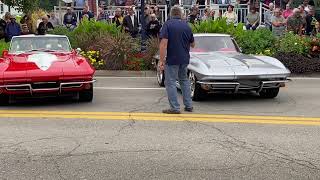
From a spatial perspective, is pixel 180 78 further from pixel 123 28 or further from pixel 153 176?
pixel 123 28

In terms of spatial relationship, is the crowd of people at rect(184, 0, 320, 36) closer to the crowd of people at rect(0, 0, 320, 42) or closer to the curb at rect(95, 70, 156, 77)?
the crowd of people at rect(0, 0, 320, 42)

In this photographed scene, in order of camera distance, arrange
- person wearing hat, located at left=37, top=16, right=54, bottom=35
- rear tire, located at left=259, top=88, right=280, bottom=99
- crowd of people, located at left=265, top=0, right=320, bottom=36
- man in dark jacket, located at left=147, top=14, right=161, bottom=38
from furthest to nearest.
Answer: crowd of people, located at left=265, top=0, right=320, bottom=36 → person wearing hat, located at left=37, top=16, right=54, bottom=35 → man in dark jacket, located at left=147, top=14, right=161, bottom=38 → rear tire, located at left=259, top=88, right=280, bottom=99

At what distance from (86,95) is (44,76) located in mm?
995

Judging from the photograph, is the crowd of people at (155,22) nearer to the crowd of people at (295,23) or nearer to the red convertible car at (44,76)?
the crowd of people at (295,23)

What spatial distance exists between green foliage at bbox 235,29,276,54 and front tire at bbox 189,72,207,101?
6348mm

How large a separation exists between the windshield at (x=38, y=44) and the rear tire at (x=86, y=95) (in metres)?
1.48

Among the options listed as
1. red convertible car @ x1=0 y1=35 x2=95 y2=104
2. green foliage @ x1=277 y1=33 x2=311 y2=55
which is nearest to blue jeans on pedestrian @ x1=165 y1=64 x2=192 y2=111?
red convertible car @ x1=0 y1=35 x2=95 y2=104

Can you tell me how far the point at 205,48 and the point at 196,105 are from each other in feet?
6.74

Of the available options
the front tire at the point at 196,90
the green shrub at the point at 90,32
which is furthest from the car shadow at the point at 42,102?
the green shrub at the point at 90,32

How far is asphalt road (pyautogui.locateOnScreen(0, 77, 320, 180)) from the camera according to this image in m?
5.77

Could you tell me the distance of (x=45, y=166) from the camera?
5.91 m

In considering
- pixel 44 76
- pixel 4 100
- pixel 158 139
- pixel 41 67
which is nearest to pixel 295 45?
pixel 41 67

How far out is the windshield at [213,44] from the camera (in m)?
11.6

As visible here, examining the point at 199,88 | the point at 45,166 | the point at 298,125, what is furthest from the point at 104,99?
the point at 45,166
